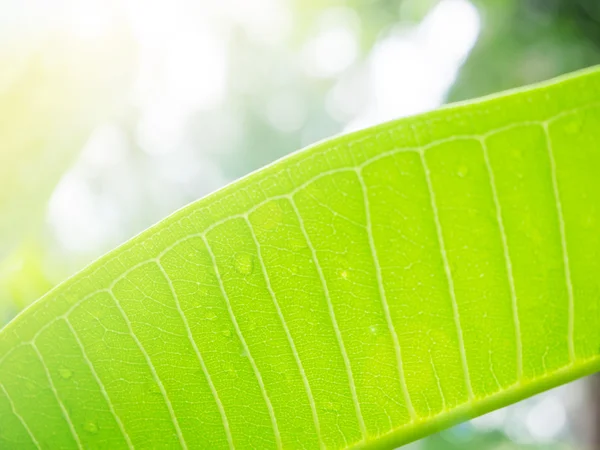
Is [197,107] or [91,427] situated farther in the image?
[197,107]

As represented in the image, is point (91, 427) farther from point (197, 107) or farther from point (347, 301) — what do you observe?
point (197, 107)

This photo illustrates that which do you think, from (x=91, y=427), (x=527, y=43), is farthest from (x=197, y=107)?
(x=91, y=427)

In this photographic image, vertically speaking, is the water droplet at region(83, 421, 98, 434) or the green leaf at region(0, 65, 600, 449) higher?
the green leaf at region(0, 65, 600, 449)

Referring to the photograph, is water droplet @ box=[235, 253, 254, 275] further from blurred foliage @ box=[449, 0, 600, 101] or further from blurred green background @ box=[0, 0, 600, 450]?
blurred foliage @ box=[449, 0, 600, 101]

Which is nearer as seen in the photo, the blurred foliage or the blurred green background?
the blurred green background

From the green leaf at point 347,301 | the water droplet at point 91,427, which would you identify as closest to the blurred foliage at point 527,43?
the green leaf at point 347,301

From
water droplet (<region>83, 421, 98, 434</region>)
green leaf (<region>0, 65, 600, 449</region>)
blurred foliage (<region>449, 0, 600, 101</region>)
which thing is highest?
blurred foliage (<region>449, 0, 600, 101</region>)

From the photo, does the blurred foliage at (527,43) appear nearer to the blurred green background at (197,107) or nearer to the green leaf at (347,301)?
the blurred green background at (197,107)

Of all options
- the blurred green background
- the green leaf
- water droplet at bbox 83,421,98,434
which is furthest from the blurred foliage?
water droplet at bbox 83,421,98,434
